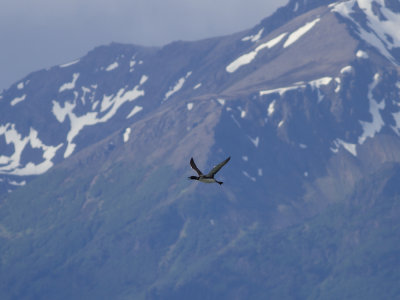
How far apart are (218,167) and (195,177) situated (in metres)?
3.06

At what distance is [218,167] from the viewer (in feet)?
386

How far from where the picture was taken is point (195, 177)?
119750mm
